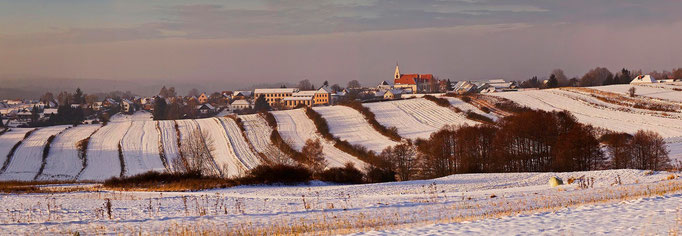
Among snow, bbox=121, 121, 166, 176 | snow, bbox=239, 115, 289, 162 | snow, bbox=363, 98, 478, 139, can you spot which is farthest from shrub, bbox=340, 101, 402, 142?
snow, bbox=121, 121, 166, 176

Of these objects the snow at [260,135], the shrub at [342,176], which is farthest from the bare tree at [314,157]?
the shrub at [342,176]

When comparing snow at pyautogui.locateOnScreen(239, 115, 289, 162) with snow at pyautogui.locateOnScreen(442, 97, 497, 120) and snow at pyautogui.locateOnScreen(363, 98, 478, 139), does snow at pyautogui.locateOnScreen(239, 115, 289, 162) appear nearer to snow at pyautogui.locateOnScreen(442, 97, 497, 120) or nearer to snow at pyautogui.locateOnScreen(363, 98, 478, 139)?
snow at pyautogui.locateOnScreen(363, 98, 478, 139)

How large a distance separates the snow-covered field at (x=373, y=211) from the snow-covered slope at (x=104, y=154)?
34170 mm

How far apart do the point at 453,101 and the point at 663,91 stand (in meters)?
42.1

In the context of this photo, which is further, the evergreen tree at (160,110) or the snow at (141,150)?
the evergreen tree at (160,110)

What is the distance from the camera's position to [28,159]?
8138cm

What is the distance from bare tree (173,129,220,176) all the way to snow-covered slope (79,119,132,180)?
290 inches

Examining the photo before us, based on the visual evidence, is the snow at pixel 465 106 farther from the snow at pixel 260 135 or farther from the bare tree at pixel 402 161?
the bare tree at pixel 402 161

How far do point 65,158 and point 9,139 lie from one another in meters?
22.5

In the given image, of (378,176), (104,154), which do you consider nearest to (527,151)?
(378,176)

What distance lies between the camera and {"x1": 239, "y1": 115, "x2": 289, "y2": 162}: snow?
79.3m

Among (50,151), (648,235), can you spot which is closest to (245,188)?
(648,235)

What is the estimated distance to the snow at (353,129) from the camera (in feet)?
261

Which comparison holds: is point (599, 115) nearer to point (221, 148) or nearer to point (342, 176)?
point (221, 148)
